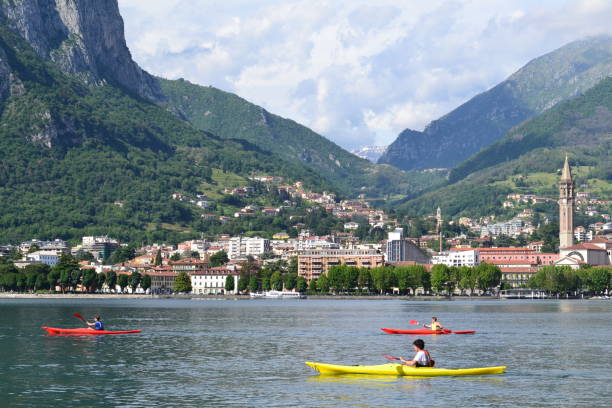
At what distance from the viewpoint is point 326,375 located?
6788cm

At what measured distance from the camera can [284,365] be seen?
246ft

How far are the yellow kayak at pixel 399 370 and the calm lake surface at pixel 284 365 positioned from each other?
1.57 feet

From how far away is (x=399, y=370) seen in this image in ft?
214

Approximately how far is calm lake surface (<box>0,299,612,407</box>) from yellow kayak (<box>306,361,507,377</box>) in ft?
1.57

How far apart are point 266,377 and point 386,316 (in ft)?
264

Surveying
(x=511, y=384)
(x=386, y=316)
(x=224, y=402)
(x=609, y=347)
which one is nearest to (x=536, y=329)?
(x=609, y=347)

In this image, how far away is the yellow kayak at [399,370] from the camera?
6531 cm

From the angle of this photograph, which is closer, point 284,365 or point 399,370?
point 399,370

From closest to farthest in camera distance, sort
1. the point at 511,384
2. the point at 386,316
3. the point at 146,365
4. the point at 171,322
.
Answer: the point at 511,384 < the point at 146,365 < the point at 171,322 < the point at 386,316

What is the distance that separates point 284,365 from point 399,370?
11843mm

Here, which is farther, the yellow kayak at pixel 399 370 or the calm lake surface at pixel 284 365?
the yellow kayak at pixel 399 370

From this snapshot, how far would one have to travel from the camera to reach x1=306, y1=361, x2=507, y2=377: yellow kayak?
65312mm

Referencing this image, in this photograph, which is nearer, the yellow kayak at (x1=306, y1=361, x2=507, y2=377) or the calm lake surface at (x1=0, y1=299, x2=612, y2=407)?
the calm lake surface at (x1=0, y1=299, x2=612, y2=407)

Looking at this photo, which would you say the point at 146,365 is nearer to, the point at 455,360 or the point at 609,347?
the point at 455,360
